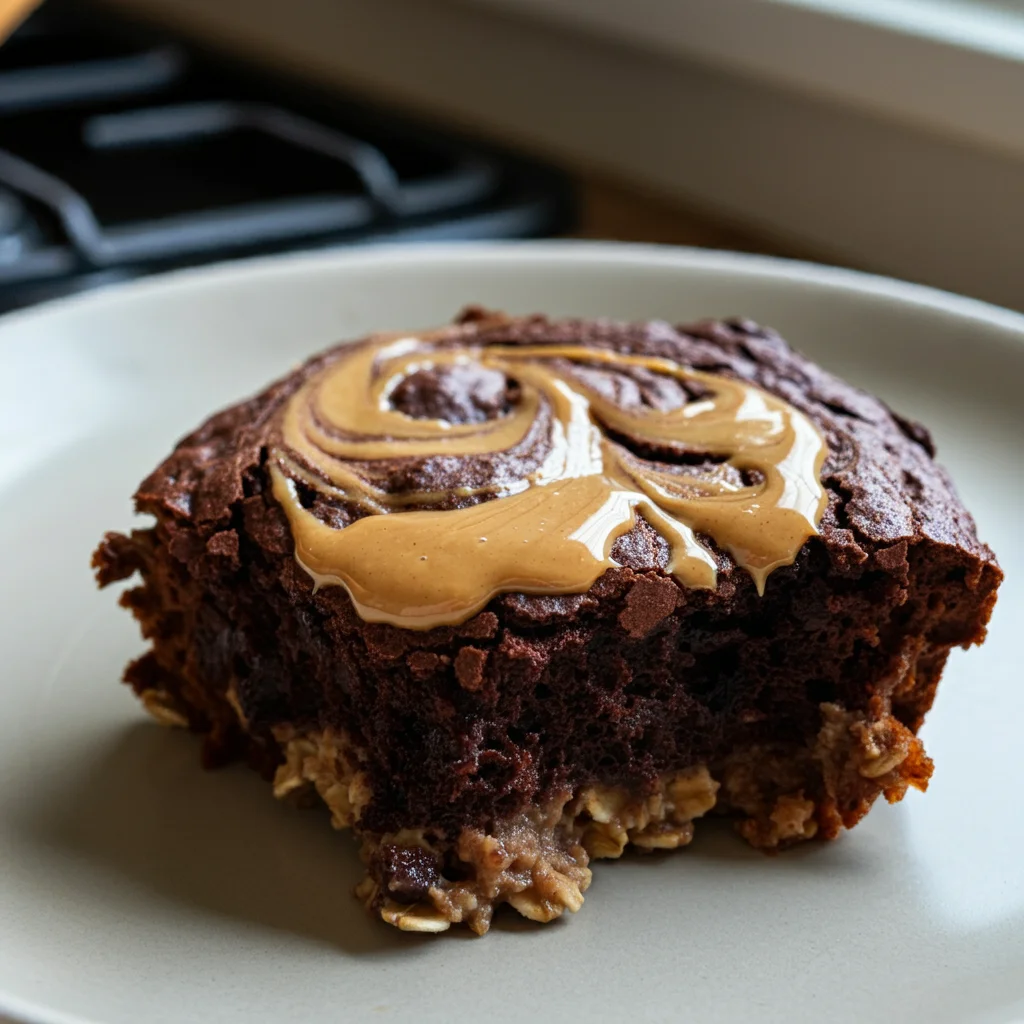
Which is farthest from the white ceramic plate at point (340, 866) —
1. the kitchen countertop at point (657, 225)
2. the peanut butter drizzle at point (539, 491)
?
the kitchen countertop at point (657, 225)

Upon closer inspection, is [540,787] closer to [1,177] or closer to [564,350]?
[564,350]

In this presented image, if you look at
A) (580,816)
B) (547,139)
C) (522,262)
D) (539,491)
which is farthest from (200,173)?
(580,816)

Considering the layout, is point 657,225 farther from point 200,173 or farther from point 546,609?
point 546,609

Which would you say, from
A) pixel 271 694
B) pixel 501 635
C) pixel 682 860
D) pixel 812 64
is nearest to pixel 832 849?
pixel 682 860

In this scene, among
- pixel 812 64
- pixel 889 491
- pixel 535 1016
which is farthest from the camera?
pixel 812 64

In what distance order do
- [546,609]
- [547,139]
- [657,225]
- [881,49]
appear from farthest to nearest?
[547,139] → [657,225] → [881,49] → [546,609]

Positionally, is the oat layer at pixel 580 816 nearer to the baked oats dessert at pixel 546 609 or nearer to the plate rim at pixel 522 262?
Result: the baked oats dessert at pixel 546 609

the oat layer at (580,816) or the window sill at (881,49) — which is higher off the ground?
the window sill at (881,49)
